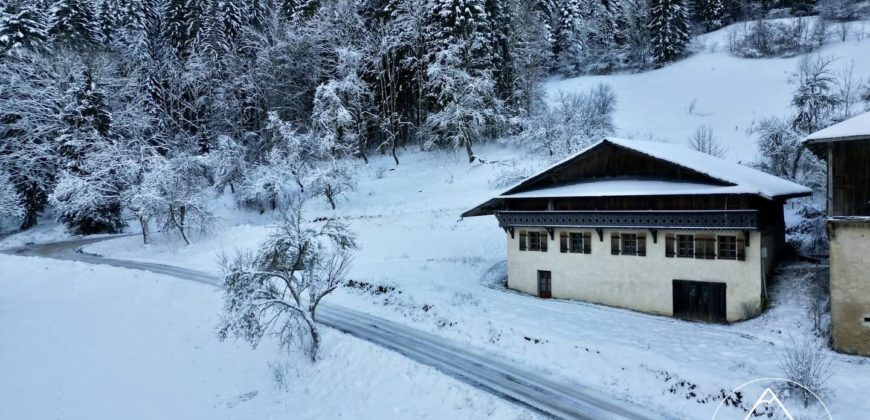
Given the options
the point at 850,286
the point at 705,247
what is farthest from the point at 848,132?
the point at 705,247

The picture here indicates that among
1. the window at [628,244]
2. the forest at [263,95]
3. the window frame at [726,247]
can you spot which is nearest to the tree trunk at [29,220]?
the forest at [263,95]

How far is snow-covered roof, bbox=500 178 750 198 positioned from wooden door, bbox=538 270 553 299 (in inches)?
168

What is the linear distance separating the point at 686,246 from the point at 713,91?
42172 millimetres

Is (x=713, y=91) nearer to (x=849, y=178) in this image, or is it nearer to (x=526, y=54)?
(x=526, y=54)

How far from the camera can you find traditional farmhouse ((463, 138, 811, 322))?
2081 cm

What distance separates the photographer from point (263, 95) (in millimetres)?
58125

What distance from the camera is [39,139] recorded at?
173ft

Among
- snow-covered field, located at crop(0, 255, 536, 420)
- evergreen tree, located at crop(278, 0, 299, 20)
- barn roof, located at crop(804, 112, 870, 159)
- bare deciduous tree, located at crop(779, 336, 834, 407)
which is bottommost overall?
snow-covered field, located at crop(0, 255, 536, 420)

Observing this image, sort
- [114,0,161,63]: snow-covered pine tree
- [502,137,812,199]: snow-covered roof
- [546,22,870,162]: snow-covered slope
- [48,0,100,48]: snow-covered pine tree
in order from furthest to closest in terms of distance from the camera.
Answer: [114,0,161,63]: snow-covered pine tree
[48,0,100,48]: snow-covered pine tree
[546,22,870,162]: snow-covered slope
[502,137,812,199]: snow-covered roof

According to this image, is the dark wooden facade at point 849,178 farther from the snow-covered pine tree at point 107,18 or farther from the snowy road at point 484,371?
the snow-covered pine tree at point 107,18

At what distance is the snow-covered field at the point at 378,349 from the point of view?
51.9ft

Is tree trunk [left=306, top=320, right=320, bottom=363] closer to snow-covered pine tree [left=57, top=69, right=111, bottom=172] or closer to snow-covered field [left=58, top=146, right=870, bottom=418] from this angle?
snow-covered field [left=58, top=146, right=870, bottom=418]

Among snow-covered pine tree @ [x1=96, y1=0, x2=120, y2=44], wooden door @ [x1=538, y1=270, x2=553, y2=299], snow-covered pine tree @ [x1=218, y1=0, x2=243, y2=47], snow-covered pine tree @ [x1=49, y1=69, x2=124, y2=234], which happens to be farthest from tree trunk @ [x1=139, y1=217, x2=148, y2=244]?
wooden door @ [x1=538, y1=270, x2=553, y2=299]

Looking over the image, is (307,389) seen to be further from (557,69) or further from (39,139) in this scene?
(557,69)
